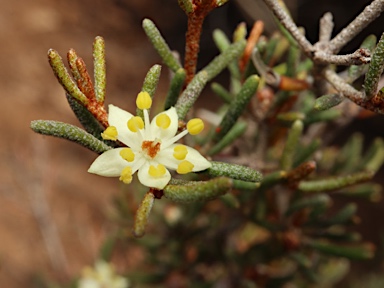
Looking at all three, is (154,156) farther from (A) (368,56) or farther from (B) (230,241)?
(B) (230,241)

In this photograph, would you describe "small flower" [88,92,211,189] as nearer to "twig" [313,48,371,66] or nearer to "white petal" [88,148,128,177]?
"white petal" [88,148,128,177]

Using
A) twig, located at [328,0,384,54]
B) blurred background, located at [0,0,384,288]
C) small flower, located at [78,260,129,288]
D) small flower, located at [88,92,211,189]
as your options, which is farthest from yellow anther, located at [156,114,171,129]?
blurred background, located at [0,0,384,288]

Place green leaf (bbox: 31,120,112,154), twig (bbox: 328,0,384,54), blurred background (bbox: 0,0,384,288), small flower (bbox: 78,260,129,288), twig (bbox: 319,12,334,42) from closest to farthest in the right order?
green leaf (bbox: 31,120,112,154)
twig (bbox: 328,0,384,54)
twig (bbox: 319,12,334,42)
small flower (bbox: 78,260,129,288)
blurred background (bbox: 0,0,384,288)

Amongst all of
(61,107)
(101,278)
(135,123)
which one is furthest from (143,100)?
(61,107)

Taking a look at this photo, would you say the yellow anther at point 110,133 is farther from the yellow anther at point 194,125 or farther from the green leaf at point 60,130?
the yellow anther at point 194,125

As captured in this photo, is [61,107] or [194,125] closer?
[194,125]

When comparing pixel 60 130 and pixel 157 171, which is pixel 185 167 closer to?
pixel 157 171
